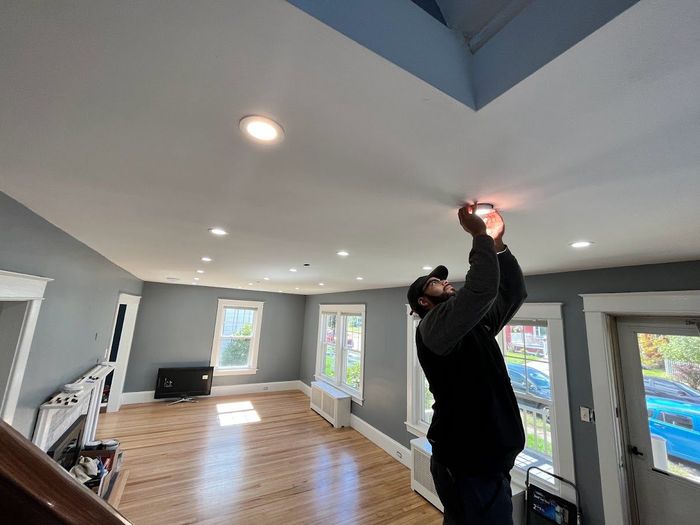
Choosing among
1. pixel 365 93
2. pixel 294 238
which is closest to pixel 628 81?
pixel 365 93

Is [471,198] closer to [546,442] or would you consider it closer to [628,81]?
[628,81]

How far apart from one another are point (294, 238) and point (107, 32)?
1594 mm

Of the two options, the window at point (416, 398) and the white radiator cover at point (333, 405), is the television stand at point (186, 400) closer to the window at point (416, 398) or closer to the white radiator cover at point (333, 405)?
the white radiator cover at point (333, 405)

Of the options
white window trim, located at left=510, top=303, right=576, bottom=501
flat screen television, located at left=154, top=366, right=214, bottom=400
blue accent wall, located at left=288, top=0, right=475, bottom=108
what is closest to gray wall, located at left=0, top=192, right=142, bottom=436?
blue accent wall, located at left=288, top=0, right=475, bottom=108

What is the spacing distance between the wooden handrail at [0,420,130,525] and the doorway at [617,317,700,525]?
10.6 ft

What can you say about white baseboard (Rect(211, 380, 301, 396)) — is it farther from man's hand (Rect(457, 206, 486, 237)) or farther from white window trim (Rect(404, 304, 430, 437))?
man's hand (Rect(457, 206, 486, 237))

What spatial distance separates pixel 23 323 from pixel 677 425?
14.7ft

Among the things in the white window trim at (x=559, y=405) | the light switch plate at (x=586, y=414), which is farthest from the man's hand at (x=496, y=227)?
the light switch plate at (x=586, y=414)

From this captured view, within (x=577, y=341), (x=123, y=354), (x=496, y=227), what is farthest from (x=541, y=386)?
(x=123, y=354)

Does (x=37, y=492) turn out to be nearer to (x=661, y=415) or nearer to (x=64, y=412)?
(x=661, y=415)

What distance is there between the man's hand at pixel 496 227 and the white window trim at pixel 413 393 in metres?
2.77

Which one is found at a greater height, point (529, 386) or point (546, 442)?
point (529, 386)

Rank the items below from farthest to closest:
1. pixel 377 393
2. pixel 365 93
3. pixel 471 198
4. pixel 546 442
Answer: pixel 377 393 → pixel 546 442 → pixel 471 198 → pixel 365 93

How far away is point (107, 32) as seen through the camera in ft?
2.11
